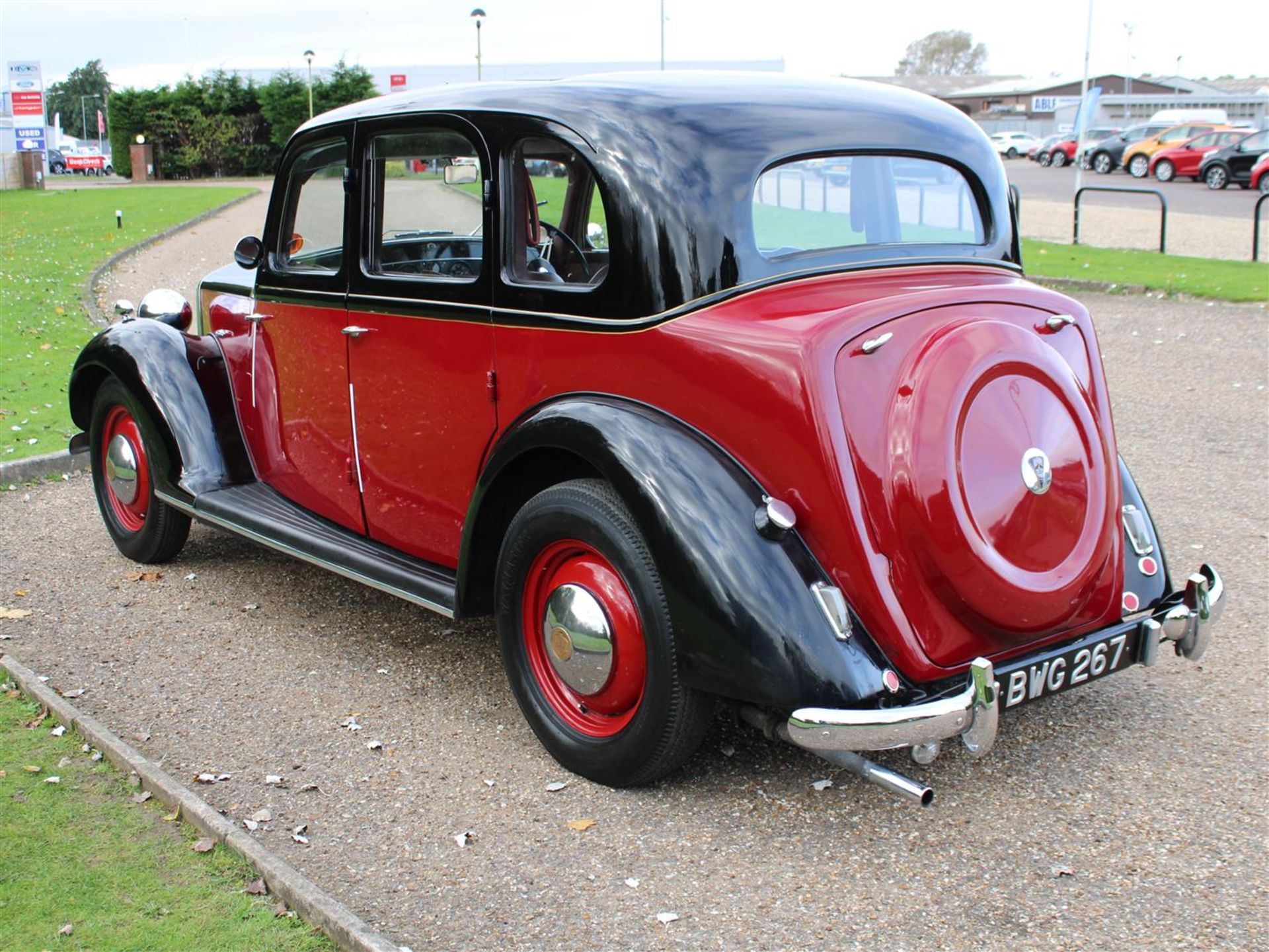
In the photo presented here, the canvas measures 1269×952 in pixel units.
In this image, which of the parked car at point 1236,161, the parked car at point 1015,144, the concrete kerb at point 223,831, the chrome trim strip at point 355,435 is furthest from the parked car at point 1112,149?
the concrete kerb at point 223,831

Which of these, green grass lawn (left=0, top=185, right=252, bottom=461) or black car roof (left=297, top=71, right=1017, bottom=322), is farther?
green grass lawn (left=0, top=185, right=252, bottom=461)

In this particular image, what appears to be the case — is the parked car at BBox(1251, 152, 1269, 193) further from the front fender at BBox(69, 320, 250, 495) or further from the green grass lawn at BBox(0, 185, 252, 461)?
the front fender at BBox(69, 320, 250, 495)

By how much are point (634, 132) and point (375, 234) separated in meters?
1.25

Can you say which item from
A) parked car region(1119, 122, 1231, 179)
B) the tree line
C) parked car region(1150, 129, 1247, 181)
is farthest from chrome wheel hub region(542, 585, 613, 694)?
the tree line

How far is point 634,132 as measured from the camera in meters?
3.61

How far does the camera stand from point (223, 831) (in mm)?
3221

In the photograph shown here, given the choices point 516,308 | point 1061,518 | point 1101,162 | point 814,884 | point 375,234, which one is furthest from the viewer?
point 1101,162

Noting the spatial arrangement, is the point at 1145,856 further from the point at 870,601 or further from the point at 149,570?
the point at 149,570

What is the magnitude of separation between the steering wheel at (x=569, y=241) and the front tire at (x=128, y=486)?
7.17 ft

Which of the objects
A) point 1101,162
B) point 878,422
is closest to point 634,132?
point 878,422

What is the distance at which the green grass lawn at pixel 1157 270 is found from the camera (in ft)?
40.0

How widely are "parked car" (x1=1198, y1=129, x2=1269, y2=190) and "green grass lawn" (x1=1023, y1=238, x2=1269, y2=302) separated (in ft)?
54.0

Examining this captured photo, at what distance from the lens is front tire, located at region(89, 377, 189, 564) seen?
5.46 metres

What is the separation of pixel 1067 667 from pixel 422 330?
2.28m
